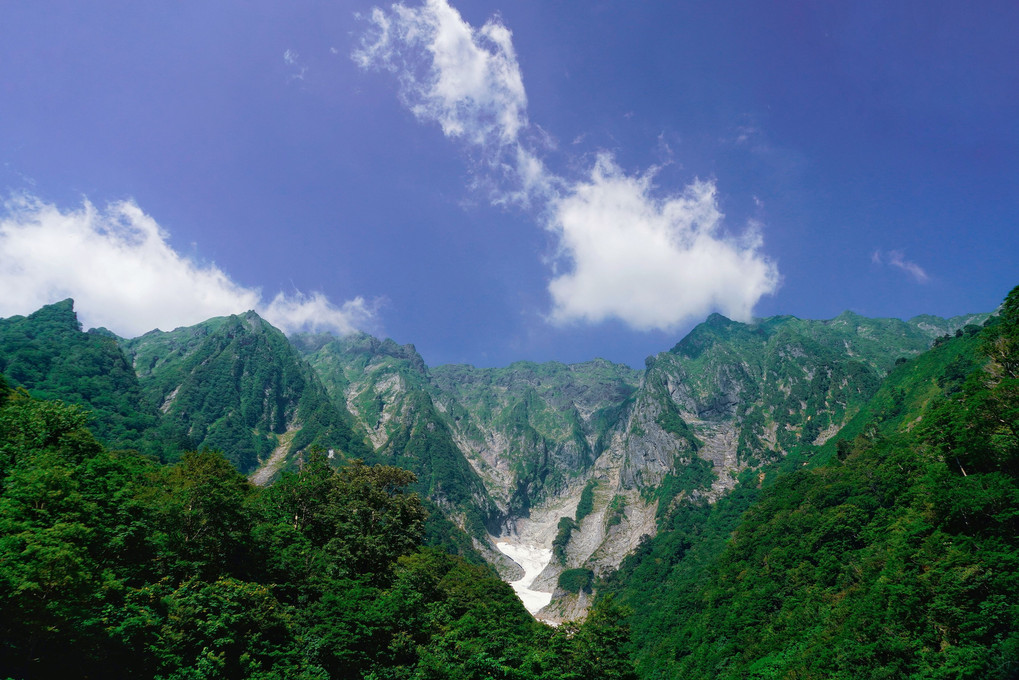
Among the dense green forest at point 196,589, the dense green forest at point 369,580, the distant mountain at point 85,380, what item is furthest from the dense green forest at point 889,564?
the distant mountain at point 85,380

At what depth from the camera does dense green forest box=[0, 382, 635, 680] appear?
22.8 m

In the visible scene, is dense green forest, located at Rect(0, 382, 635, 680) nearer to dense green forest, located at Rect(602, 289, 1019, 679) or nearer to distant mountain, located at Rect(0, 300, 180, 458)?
dense green forest, located at Rect(602, 289, 1019, 679)

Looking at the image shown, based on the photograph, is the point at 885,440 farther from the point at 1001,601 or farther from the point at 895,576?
the point at 1001,601

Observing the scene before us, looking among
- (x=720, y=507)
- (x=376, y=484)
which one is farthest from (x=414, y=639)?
(x=720, y=507)

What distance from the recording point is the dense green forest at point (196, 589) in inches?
898

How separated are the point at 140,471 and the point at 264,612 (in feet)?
56.3

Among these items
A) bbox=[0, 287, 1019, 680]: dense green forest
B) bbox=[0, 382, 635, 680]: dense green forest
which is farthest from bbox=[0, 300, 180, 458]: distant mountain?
bbox=[0, 382, 635, 680]: dense green forest

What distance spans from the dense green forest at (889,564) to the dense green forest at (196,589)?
2763 centimetres

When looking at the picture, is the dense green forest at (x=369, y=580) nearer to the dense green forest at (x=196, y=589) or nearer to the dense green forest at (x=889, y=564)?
the dense green forest at (x=196, y=589)

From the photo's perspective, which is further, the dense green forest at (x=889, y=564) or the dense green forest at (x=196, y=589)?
the dense green forest at (x=889, y=564)

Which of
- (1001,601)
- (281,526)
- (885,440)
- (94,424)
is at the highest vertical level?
(94,424)

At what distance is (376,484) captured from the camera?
58.0 metres

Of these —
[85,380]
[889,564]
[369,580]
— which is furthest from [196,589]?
[85,380]

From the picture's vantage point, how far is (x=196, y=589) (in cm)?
3102
